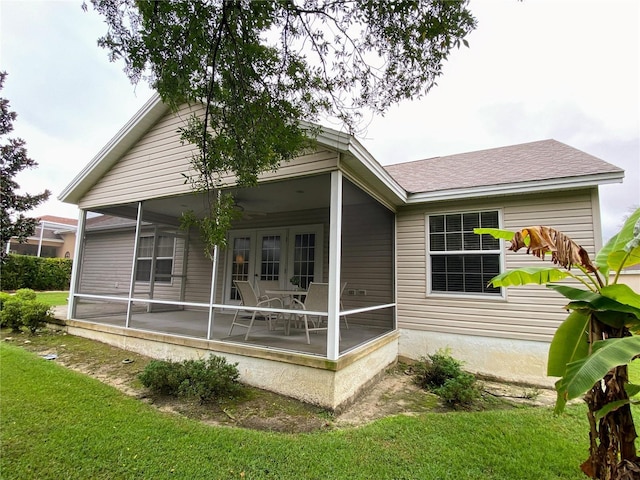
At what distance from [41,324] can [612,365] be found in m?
9.92

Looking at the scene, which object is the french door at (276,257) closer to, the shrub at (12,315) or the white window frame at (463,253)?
the white window frame at (463,253)

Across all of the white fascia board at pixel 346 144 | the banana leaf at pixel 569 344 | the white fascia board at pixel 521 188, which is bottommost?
the banana leaf at pixel 569 344

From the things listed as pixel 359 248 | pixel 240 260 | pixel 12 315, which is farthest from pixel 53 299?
pixel 359 248

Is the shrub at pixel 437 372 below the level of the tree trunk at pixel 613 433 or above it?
below

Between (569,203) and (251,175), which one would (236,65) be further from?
(569,203)

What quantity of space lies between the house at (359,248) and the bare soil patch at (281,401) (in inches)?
8.1

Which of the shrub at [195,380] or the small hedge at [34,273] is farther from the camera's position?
the small hedge at [34,273]

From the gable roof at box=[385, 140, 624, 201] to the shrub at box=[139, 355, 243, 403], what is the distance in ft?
14.4

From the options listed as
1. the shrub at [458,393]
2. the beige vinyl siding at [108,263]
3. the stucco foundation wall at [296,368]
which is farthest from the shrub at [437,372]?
the beige vinyl siding at [108,263]

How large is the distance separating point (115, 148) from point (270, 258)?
4.22 metres

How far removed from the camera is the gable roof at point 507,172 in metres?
4.81

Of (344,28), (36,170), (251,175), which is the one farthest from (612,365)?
(36,170)

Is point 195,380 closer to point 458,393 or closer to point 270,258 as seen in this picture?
point 458,393

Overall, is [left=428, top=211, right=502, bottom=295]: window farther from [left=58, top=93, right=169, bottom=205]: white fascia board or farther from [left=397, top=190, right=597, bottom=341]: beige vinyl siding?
[left=58, top=93, right=169, bottom=205]: white fascia board
